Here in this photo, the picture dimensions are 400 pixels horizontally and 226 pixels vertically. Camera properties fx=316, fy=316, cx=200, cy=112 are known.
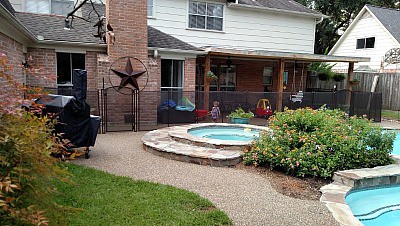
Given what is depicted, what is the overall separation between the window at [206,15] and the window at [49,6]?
5434 millimetres

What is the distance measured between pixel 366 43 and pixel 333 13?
9.66 metres

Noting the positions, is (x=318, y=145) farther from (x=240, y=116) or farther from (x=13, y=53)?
(x=13, y=53)

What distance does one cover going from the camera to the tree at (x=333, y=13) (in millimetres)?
28750

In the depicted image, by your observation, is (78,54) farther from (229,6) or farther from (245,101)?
(229,6)

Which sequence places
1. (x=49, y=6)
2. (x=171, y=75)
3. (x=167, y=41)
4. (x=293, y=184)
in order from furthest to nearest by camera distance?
1. (x=171, y=75)
2. (x=167, y=41)
3. (x=49, y=6)
4. (x=293, y=184)

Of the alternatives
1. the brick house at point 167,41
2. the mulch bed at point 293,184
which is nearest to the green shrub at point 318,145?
the mulch bed at point 293,184

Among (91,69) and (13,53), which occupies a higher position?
(13,53)

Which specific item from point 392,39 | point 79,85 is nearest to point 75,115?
point 79,85

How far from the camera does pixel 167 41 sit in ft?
41.8

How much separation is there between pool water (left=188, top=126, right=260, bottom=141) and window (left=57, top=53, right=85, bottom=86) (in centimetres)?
489

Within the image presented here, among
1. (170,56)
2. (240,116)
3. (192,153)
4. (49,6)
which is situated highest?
(49,6)

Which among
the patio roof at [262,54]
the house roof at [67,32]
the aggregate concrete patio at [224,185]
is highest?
the house roof at [67,32]

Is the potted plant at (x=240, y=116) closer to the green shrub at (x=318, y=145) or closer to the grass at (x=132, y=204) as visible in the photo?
the green shrub at (x=318, y=145)

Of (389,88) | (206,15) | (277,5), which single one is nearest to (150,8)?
(206,15)
